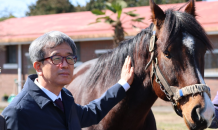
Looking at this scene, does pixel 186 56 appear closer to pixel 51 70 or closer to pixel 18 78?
pixel 51 70

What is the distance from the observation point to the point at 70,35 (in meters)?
13.2

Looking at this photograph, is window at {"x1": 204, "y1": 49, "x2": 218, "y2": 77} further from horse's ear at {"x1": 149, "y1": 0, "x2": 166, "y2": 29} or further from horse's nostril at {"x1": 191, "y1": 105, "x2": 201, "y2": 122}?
horse's nostril at {"x1": 191, "y1": 105, "x2": 201, "y2": 122}

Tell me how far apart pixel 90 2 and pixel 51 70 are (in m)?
31.7

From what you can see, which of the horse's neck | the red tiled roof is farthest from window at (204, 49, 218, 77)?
the horse's neck

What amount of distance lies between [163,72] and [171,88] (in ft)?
0.55

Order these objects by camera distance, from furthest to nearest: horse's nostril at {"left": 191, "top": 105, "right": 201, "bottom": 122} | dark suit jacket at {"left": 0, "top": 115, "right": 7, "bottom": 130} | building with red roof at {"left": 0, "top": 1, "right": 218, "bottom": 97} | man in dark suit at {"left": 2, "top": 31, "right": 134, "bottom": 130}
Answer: building with red roof at {"left": 0, "top": 1, "right": 218, "bottom": 97}
horse's nostril at {"left": 191, "top": 105, "right": 201, "bottom": 122}
man in dark suit at {"left": 2, "top": 31, "right": 134, "bottom": 130}
dark suit jacket at {"left": 0, "top": 115, "right": 7, "bottom": 130}

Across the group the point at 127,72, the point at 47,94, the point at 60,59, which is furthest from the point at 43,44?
the point at 127,72

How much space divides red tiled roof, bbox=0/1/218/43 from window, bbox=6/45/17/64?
842 mm

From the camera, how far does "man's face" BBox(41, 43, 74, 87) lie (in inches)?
68.1

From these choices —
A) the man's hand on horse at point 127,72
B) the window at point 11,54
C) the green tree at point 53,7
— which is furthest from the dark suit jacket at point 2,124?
the green tree at point 53,7

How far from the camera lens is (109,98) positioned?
7.50 feet

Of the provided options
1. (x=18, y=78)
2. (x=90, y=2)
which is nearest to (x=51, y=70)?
(x=18, y=78)

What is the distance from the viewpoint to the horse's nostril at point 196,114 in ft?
6.17

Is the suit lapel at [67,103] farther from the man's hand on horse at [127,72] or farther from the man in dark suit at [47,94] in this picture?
the man's hand on horse at [127,72]
